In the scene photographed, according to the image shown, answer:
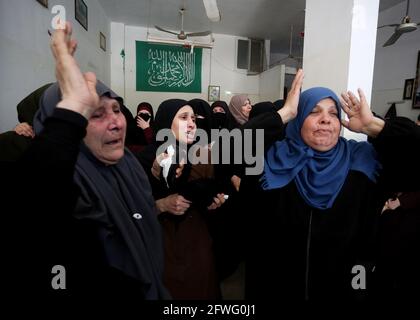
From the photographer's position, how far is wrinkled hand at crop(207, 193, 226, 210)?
1.08 m

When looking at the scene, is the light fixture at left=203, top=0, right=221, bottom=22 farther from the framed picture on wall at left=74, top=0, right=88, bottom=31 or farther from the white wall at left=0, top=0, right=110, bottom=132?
the framed picture on wall at left=74, top=0, right=88, bottom=31

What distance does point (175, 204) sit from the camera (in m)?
1.01

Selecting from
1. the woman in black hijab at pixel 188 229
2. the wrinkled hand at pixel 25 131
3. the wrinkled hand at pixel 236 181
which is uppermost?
the wrinkled hand at pixel 25 131

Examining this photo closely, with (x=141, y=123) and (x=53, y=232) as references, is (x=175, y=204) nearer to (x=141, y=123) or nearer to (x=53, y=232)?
(x=53, y=232)

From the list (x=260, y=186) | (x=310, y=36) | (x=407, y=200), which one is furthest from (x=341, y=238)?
(x=310, y=36)

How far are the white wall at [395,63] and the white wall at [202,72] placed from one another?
2.64 meters

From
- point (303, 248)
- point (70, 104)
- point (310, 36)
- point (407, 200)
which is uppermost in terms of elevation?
point (310, 36)

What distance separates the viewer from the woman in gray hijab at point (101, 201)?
0.58 meters

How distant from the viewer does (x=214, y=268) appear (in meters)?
1.14

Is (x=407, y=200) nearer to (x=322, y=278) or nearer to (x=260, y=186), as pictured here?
(x=322, y=278)

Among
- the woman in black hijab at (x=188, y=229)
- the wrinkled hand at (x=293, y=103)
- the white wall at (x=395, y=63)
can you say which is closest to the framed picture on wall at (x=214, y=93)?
the white wall at (x=395, y=63)

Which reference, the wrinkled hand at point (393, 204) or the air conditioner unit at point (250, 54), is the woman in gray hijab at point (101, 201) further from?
the air conditioner unit at point (250, 54)
